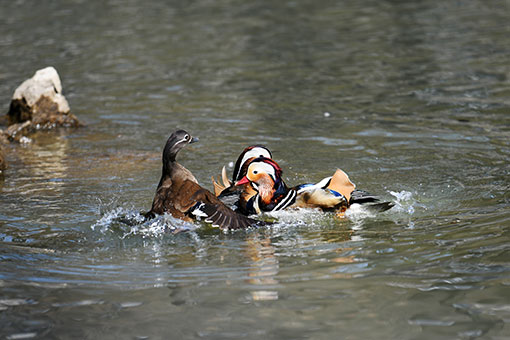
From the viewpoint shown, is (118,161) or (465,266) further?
(118,161)

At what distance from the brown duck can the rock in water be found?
6418 mm

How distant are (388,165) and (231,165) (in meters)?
2.11

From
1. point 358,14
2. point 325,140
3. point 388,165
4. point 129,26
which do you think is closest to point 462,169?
point 388,165

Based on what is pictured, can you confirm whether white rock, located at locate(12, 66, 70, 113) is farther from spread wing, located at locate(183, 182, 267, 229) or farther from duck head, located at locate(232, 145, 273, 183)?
spread wing, located at locate(183, 182, 267, 229)

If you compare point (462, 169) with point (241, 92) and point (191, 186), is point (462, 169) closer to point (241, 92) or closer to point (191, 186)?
point (191, 186)

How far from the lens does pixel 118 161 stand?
10695 mm

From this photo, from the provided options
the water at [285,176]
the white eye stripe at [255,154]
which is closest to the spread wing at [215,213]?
the water at [285,176]

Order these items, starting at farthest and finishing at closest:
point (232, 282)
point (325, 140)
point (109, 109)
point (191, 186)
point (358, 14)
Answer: point (358, 14) < point (109, 109) < point (325, 140) < point (191, 186) < point (232, 282)

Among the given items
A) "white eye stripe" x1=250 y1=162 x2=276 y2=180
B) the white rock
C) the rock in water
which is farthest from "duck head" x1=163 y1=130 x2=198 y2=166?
the white rock

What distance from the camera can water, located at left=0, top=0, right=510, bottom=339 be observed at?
5273 millimetres

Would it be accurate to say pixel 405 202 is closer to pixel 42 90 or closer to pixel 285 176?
pixel 285 176

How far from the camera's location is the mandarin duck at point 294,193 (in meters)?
7.36

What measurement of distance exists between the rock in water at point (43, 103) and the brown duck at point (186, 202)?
642cm

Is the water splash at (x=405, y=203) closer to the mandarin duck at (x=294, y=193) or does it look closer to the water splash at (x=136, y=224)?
the mandarin duck at (x=294, y=193)
